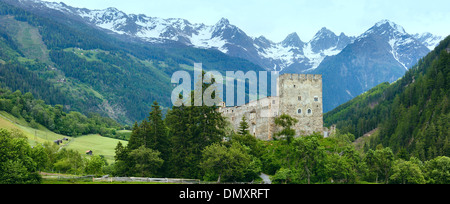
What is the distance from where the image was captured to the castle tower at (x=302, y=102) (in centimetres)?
9594

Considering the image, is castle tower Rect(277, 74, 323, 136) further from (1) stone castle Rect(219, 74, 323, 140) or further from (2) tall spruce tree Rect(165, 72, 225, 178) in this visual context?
(2) tall spruce tree Rect(165, 72, 225, 178)

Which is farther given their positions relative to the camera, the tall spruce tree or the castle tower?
the castle tower

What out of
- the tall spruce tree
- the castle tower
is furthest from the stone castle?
the tall spruce tree

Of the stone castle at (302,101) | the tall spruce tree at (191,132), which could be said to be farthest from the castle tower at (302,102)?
the tall spruce tree at (191,132)

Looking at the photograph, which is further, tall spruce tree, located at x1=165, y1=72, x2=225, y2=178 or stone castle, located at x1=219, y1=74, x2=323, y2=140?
stone castle, located at x1=219, y1=74, x2=323, y2=140

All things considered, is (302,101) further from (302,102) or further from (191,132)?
(191,132)

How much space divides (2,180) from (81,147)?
12323cm

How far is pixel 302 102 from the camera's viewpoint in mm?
96062

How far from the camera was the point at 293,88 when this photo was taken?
9619 centimetres

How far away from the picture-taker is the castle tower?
315 feet

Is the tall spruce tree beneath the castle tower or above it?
beneath

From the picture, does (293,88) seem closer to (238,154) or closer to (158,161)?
(238,154)

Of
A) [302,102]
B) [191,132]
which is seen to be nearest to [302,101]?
[302,102]
